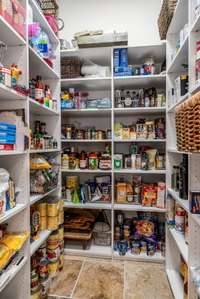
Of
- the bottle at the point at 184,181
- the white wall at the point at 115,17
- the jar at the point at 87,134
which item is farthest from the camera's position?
the white wall at the point at 115,17

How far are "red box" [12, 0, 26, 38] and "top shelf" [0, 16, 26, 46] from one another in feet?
0.14

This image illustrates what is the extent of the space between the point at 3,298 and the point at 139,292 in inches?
42.8

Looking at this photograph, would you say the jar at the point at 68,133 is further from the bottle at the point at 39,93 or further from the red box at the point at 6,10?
the red box at the point at 6,10

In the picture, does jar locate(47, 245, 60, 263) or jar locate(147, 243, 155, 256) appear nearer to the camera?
jar locate(47, 245, 60, 263)

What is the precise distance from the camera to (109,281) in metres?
1.98

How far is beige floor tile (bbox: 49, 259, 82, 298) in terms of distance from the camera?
1.85 meters

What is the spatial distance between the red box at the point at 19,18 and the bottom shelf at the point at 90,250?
2169 mm

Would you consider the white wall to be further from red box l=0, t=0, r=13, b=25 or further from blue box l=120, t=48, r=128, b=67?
red box l=0, t=0, r=13, b=25

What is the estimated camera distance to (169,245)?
2.15 m

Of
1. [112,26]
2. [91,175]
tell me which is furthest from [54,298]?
[112,26]

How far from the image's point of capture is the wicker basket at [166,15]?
71.3 inches

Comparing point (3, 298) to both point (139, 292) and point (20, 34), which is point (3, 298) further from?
point (20, 34)

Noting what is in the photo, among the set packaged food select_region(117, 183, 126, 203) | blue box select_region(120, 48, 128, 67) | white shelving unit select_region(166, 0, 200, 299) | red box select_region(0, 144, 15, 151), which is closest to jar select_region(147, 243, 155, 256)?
white shelving unit select_region(166, 0, 200, 299)

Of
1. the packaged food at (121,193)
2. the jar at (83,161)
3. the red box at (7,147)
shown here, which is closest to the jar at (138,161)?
the packaged food at (121,193)
